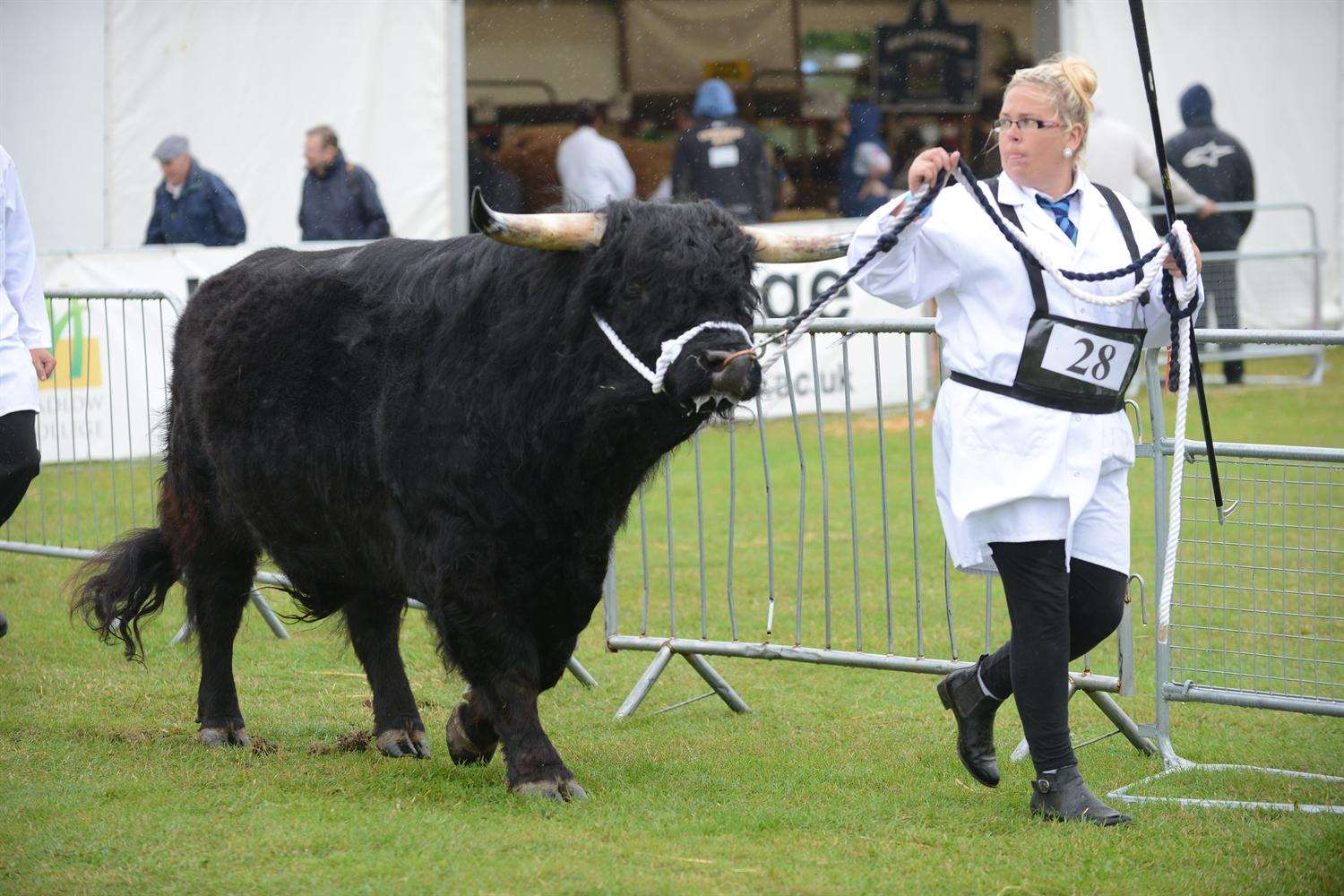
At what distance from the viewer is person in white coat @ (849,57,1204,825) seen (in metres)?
4.36

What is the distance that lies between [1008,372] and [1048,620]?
2.38 feet

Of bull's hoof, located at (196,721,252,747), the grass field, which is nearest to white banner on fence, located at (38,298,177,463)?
the grass field

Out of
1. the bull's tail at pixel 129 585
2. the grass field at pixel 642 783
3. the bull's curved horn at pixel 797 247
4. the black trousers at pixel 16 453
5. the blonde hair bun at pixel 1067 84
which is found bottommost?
the grass field at pixel 642 783

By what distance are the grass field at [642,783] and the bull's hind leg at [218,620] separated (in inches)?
6.9

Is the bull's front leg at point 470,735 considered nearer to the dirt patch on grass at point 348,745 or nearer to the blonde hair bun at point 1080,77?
the dirt patch on grass at point 348,745

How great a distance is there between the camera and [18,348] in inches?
222

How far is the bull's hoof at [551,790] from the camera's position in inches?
189

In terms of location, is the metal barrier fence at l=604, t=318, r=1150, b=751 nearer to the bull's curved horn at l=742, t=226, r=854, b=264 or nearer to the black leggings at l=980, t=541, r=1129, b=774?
the bull's curved horn at l=742, t=226, r=854, b=264

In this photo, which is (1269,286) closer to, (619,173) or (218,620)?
(619,173)

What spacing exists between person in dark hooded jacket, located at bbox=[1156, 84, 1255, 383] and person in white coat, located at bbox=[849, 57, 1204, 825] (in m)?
11.0

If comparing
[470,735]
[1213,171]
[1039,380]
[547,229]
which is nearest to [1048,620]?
[1039,380]

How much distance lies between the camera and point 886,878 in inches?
161

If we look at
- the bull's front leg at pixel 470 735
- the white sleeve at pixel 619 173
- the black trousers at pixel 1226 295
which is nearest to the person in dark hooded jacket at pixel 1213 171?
the black trousers at pixel 1226 295

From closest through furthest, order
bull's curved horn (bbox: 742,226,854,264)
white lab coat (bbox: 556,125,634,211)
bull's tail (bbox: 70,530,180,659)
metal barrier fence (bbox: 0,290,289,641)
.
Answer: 1. bull's curved horn (bbox: 742,226,854,264)
2. bull's tail (bbox: 70,530,180,659)
3. metal barrier fence (bbox: 0,290,289,641)
4. white lab coat (bbox: 556,125,634,211)
